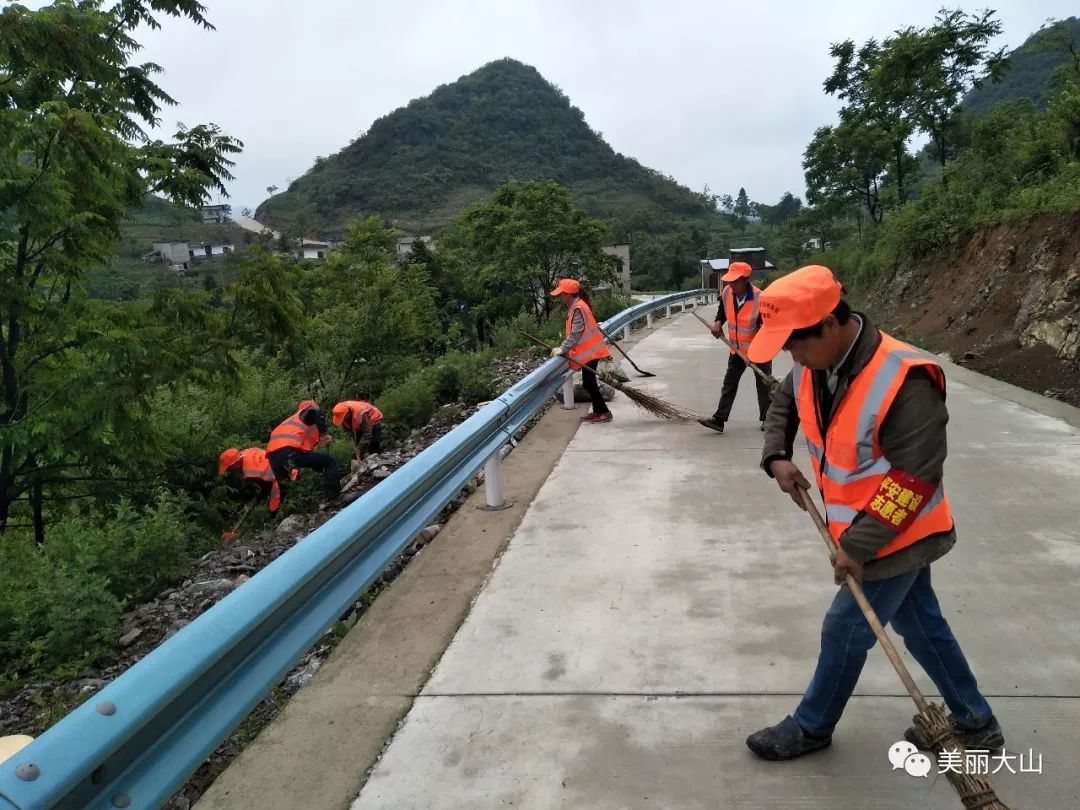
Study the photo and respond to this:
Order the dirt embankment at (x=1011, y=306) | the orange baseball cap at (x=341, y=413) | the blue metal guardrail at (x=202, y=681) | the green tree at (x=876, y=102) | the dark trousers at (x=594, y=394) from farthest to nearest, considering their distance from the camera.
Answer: the green tree at (x=876, y=102), the dirt embankment at (x=1011, y=306), the orange baseball cap at (x=341, y=413), the dark trousers at (x=594, y=394), the blue metal guardrail at (x=202, y=681)

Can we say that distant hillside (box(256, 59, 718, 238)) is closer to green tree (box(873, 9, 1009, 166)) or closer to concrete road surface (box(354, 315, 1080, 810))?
green tree (box(873, 9, 1009, 166))

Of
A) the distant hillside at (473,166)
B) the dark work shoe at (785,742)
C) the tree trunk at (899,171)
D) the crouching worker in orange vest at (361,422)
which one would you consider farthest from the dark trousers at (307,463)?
the distant hillside at (473,166)

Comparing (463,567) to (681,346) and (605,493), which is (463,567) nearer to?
(605,493)

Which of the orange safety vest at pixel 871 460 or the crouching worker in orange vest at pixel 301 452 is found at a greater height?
the orange safety vest at pixel 871 460

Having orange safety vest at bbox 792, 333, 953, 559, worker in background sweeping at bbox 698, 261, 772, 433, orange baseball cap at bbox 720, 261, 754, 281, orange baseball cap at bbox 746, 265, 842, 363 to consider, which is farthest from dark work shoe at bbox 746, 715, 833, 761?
orange baseball cap at bbox 720, 261, 754, 281

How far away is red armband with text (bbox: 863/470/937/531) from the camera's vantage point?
7.22ft

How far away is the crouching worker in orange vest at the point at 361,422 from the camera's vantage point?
27.8ft

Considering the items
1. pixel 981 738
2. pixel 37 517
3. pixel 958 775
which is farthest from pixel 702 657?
pixel 37 517

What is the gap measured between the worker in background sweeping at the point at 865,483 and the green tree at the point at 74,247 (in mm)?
6080

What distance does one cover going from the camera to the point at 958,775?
2.09 m

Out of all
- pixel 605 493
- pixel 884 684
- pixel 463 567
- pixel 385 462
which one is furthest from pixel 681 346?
pixel 884 684

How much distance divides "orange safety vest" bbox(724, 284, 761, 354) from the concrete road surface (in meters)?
1.85

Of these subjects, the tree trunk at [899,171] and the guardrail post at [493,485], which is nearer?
the guardrail post at [493,485]

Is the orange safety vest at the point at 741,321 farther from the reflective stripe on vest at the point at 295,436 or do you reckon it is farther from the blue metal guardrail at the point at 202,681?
the blue metal guardrail at the point at 202,681
